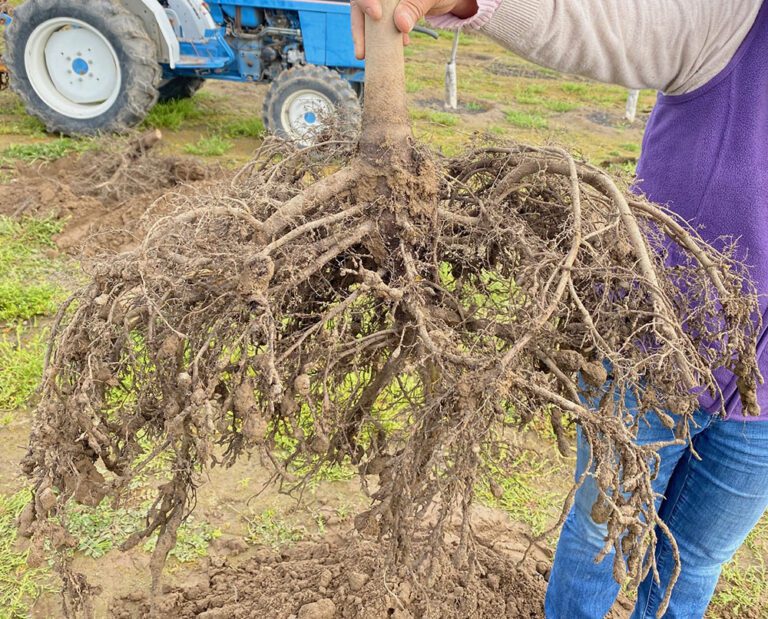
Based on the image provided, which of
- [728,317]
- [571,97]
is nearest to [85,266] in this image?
[728,317]

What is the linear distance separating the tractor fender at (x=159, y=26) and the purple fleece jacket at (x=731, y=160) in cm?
465

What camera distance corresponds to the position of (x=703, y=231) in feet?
4.61

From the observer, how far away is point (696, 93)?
139 cm

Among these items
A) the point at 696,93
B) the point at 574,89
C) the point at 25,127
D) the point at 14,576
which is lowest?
the point at 574,89

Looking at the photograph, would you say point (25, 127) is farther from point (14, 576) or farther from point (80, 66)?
point (14, 576)

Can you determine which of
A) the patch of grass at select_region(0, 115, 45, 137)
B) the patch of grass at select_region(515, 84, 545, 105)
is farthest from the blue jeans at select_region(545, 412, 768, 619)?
the patch of grass at select_region(515, 84, 545, 105)

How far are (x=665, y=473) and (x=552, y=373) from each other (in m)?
0.60

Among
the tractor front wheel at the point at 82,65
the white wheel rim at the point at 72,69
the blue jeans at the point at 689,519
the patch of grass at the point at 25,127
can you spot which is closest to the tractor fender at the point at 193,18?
the tractor front wheel at the point at 82,65

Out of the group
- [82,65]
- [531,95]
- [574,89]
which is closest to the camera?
[82,65]

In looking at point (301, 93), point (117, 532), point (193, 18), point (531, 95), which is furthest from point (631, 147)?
point (117, 532)

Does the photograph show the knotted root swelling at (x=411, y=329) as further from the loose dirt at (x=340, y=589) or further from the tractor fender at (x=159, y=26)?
the tractor fender at (x=159, y=26)

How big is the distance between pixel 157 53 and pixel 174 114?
1.11 metres

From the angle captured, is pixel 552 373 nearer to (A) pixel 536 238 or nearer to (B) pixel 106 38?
(A) pixel 536 238

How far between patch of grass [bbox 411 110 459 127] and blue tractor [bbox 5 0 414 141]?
1.39 metres
